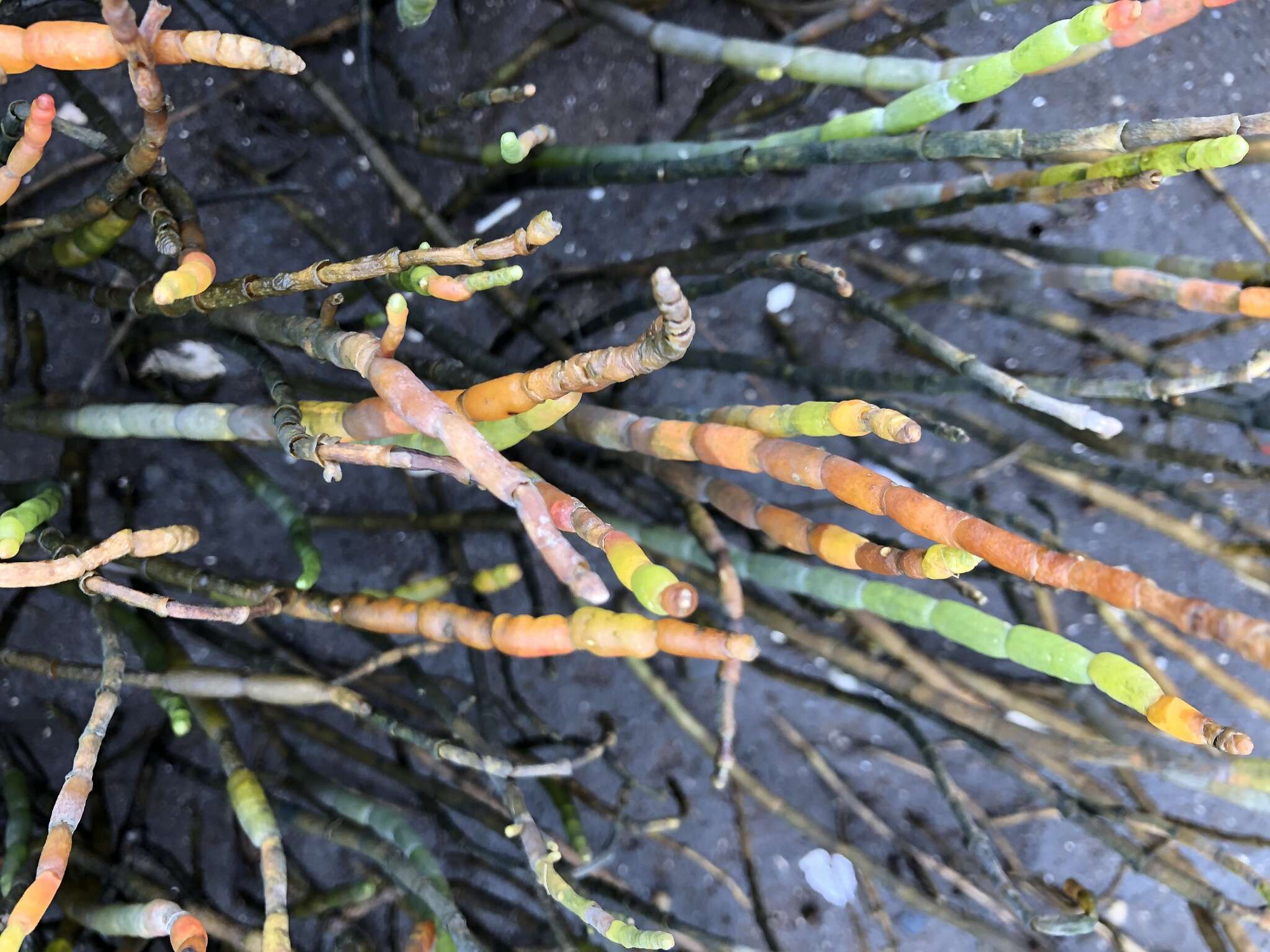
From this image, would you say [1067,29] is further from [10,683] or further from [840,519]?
[10,683]

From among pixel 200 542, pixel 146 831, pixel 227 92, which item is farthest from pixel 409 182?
pixel 146 831

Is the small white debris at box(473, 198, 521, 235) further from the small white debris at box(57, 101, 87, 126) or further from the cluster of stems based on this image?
the small white debris at box(57, 101, 87, 126)

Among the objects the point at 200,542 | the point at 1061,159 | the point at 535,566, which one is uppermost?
the point at 1061,159

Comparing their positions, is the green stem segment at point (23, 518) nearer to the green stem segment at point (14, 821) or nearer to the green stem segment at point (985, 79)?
the green stem segment at point (14, 821)

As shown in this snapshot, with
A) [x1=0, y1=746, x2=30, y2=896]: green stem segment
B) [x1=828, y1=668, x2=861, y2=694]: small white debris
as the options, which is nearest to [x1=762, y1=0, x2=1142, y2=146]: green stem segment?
[x1=828, y1=668, x2=861, y2=694]: small white debris

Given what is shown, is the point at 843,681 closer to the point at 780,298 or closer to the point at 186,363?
the point at 780,298
